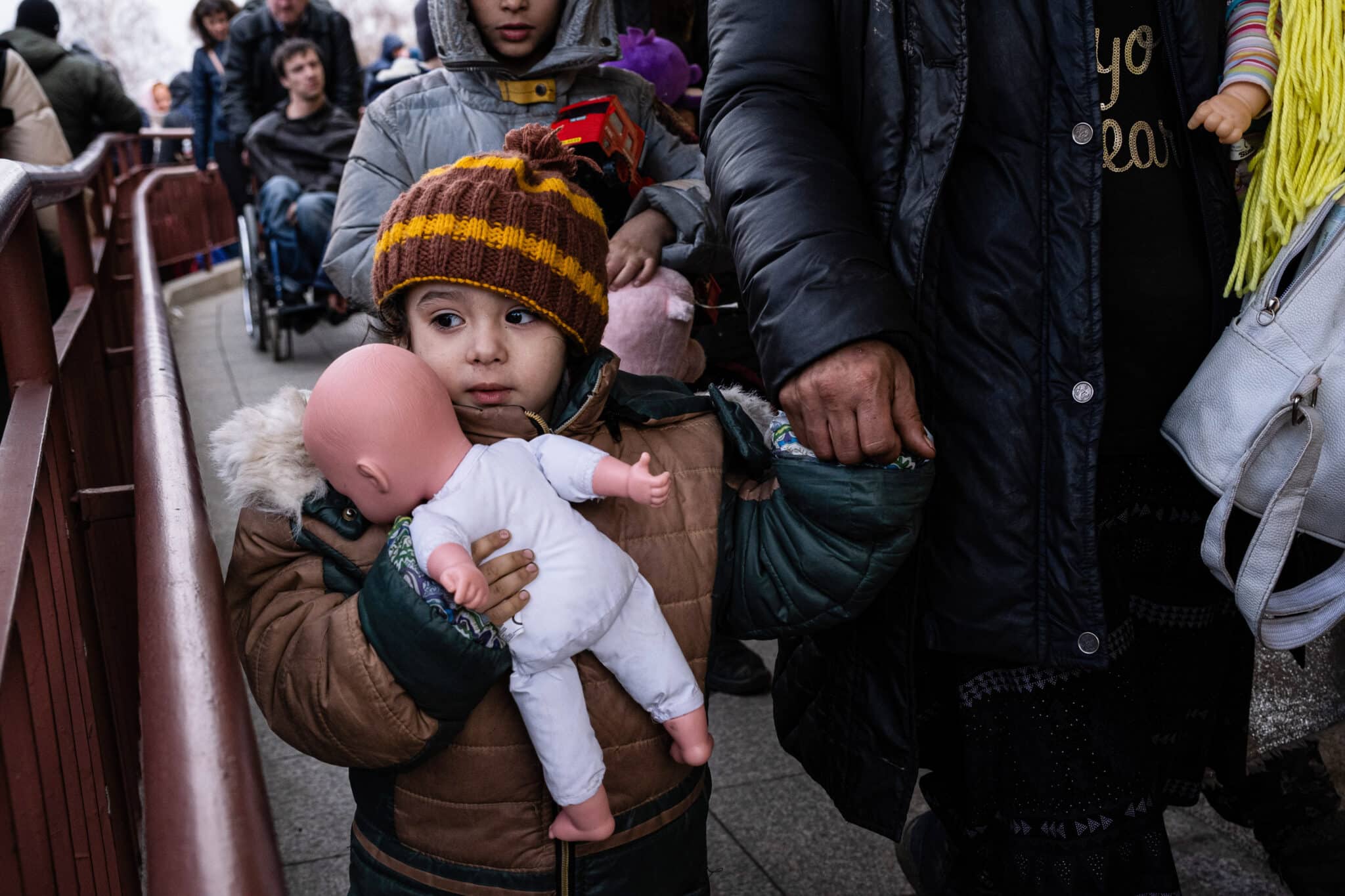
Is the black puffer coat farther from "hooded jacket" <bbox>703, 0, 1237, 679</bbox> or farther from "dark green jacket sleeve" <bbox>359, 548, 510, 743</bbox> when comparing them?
"dark green jacket sleeve" <bbox>359, 548, 510, 743</bbox>

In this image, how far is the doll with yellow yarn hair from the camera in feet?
5.45

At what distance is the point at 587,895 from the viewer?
1.72 metres

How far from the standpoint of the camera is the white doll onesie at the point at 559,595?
1531 mm

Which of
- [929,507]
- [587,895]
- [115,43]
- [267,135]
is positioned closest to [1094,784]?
[929,507]

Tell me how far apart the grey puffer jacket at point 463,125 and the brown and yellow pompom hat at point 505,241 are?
64 cm

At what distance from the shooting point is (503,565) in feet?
4.95

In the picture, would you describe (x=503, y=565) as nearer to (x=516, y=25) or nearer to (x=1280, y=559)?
(x=1280, y=559)

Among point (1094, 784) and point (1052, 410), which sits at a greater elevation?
point (1052, 410)

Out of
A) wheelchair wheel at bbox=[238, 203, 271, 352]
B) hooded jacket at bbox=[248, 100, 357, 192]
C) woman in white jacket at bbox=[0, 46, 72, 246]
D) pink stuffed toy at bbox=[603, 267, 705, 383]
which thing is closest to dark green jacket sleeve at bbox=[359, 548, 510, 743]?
pink stuffed toy at bbox=[603, 267, 705, 383]

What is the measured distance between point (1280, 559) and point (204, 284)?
39.4ft

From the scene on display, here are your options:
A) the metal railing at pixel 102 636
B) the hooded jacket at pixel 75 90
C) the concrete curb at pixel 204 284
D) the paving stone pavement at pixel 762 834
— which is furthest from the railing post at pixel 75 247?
the concrete curb at pixel 204 284

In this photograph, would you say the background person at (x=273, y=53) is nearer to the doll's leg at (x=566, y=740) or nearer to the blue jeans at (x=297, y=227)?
the blue jeans at (x=297, y=227)

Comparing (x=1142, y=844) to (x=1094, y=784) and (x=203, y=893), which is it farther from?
(x=203, y=893)

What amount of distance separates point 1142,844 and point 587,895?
0.89 m
